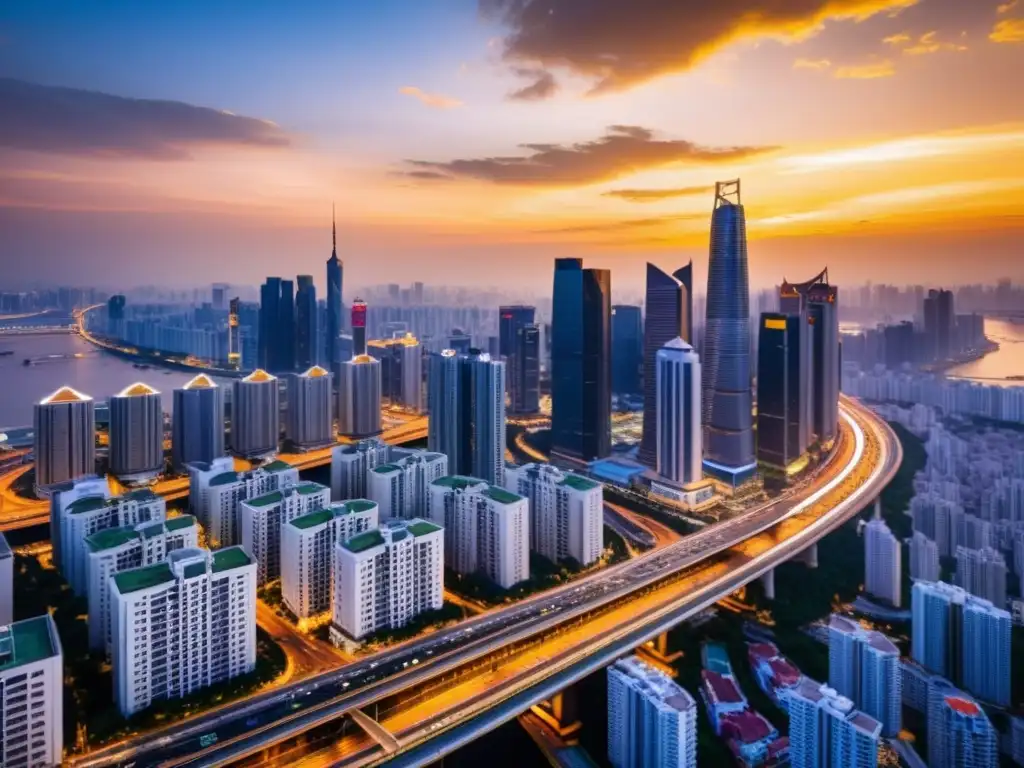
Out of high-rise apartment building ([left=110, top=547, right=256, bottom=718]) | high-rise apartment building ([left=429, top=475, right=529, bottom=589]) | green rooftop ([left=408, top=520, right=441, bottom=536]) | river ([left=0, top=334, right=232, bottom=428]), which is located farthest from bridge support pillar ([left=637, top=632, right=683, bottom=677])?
river ([left=0, top=334, right=232, bottom=428])

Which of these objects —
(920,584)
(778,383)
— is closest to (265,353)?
(778,383)

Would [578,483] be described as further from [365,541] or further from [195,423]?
[195,423]

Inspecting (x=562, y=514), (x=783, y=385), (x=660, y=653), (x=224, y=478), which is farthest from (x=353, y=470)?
(x=783, y=385)

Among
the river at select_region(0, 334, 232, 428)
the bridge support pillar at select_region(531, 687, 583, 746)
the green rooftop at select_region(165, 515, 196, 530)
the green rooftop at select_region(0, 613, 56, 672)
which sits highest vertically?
the river at select_region(0, 334, 232, 428)

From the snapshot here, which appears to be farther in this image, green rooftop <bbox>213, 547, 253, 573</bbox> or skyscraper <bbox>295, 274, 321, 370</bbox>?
skyscraper <bbox>295, 274, 321, 370</bbox>

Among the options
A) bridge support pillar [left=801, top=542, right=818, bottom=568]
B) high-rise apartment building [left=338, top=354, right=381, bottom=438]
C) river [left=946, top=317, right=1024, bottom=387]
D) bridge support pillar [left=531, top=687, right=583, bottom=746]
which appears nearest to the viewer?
bridge support pillar [left=531, top=687, right=583, bottom=746]

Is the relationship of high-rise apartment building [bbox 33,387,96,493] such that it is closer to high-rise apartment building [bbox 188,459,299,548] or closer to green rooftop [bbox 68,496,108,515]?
high-rise apartment building [bbox 188,459,299,548]

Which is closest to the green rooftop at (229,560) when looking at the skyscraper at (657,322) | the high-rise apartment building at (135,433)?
the high-rise apartment building at (135,433)
